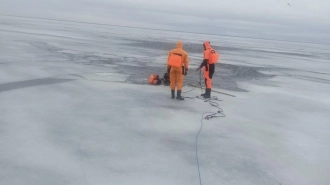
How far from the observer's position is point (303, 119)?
6.98 m

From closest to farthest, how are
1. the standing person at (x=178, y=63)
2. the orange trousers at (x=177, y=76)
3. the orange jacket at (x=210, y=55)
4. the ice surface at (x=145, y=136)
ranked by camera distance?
1. the ice surface at (x=145, y=136)
2. the standing person at (x=178, y=63)
3. the orange trousers at (x=177, y=76)
4. the orange jacket at (x=210, y=55)

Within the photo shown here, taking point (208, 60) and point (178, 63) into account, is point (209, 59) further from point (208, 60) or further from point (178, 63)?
point (178, 63)

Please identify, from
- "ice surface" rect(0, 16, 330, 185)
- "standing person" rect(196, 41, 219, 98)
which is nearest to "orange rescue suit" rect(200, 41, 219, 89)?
"standing person" rect(196, 41, 219, 98)

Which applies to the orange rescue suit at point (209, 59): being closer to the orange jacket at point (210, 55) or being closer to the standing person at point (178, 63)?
the orange jacket at point (210, 55)

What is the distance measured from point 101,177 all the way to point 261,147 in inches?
96.9

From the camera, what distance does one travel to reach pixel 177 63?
290 inches

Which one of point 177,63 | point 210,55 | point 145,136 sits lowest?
point 145,136

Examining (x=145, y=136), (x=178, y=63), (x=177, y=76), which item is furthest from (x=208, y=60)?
(x=145, y=136)

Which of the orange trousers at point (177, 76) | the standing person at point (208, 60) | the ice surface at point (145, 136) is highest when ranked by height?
the standing person at point (208, 60)

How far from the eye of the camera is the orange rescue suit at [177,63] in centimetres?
737

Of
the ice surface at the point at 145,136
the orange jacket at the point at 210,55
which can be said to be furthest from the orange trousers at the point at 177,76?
the orange jacket at the point at 210,55

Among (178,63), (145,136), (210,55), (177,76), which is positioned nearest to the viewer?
(145,136)

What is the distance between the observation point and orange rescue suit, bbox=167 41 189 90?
7.37 metres

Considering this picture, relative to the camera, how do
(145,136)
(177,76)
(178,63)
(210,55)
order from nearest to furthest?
(145,136) → (178,63) → (177,76) → (210,55)
